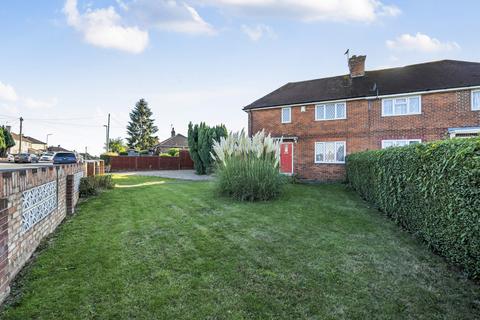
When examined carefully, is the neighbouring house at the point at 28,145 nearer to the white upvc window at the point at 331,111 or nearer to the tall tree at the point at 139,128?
the tall tree at the point at 139,128

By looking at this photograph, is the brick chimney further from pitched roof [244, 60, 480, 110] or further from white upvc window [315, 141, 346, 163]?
white upvc window [315, 141, 346, 163]

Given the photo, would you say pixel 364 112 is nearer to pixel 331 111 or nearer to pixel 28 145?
pixel 331 111

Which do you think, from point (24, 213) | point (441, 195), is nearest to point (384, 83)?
point (441, 195)

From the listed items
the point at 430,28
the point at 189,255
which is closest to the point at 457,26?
the point at 430,28

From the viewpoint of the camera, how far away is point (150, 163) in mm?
28109

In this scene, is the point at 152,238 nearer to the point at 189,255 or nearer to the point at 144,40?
the point at 189,255

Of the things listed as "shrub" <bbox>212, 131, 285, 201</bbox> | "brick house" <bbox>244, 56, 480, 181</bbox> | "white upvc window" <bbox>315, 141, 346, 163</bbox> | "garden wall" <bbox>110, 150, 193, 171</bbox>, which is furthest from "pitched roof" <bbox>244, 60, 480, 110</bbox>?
"garden wall" <bbox>110, 150, 193, 171</bbox>

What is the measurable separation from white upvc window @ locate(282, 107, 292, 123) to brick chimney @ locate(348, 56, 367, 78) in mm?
4258

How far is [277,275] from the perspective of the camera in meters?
3.35

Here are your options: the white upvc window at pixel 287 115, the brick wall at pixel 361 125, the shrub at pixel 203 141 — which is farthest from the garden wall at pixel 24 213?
the shrub at pixel 203 141

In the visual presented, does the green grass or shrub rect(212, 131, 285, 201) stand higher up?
shrub rect(212, 131, 285, 201)

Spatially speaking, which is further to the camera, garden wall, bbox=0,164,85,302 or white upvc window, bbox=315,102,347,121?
white upvc window, bbox=315,102,347,121

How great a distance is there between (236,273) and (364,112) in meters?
13.7

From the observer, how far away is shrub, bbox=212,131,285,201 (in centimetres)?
807
